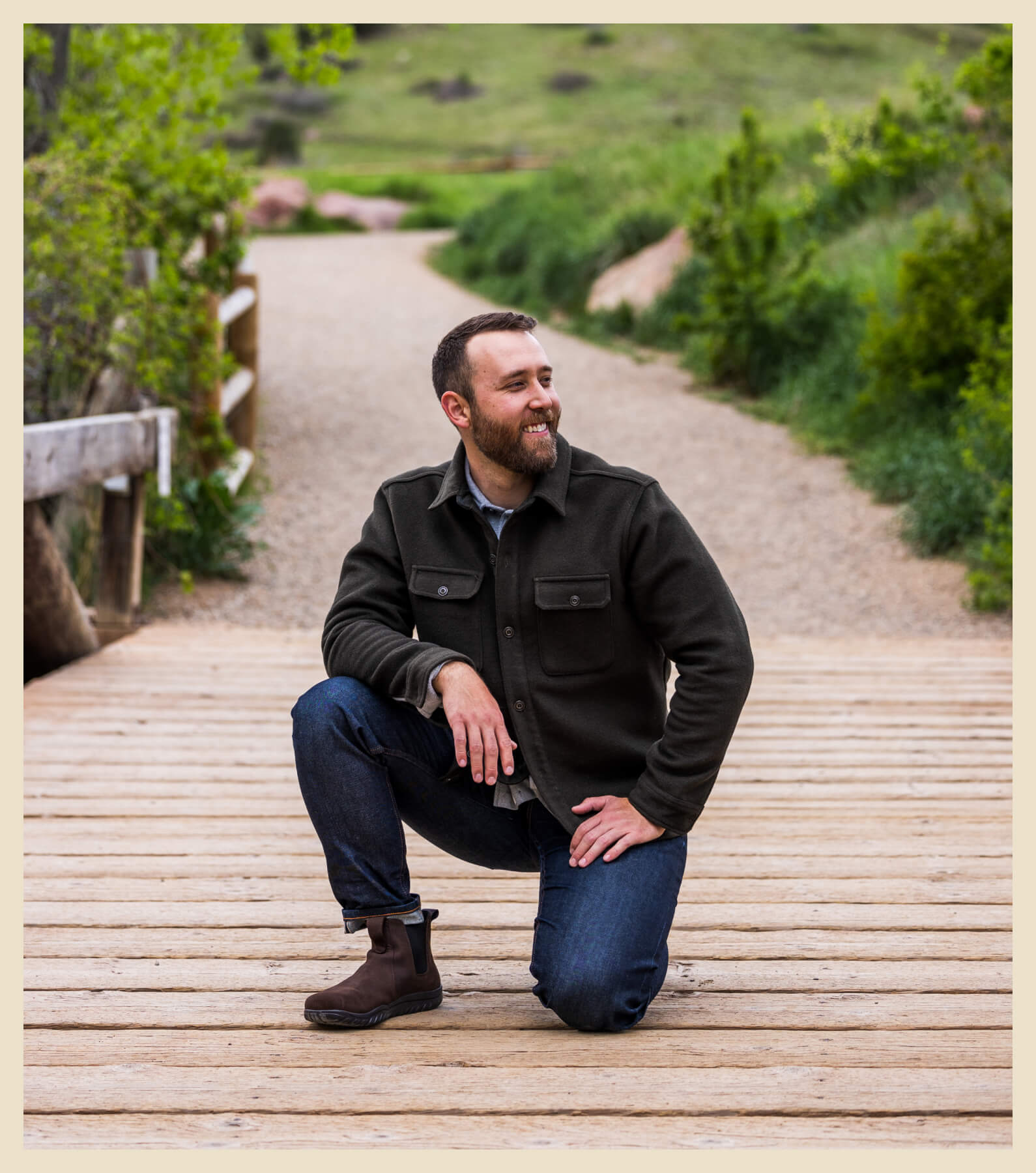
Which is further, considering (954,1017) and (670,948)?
(670,948)

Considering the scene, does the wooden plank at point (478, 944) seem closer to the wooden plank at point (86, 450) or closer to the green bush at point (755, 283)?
the wooden plank at point (86, 450)

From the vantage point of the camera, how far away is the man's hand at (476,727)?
2375mm

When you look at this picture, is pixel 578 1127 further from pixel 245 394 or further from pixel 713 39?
pixel 713 39

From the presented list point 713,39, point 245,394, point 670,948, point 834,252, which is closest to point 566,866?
point 670,948

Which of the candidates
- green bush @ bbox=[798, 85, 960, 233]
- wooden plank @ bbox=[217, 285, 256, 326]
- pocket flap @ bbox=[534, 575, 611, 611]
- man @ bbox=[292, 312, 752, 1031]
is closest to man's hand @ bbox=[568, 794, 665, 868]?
man @ bbox=[292, 312, 752, 1031]

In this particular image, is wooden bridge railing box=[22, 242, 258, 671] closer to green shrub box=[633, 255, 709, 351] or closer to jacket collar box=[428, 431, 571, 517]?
jacket collar box=[428, 431, 571, 517]

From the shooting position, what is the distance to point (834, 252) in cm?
1156

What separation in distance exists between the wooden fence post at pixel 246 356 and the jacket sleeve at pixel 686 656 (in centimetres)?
630

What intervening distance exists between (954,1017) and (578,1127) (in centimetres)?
76

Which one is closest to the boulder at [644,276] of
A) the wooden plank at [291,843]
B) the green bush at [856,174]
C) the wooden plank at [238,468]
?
the green bush at [856,174]

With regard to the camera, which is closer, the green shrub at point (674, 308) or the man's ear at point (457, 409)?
the man's ear at point (457, 409)

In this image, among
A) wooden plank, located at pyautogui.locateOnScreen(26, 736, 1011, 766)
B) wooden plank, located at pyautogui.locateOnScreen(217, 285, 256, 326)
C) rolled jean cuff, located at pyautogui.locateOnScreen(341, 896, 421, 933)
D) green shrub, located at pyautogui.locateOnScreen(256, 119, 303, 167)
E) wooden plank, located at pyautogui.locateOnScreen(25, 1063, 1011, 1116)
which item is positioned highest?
green shrub, located at pyautogui.locateOnScreen(256, 119, 303, 167)

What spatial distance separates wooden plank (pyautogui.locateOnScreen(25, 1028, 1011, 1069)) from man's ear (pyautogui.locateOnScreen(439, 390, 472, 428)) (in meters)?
1.06

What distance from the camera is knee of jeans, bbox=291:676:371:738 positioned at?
8.06ft
